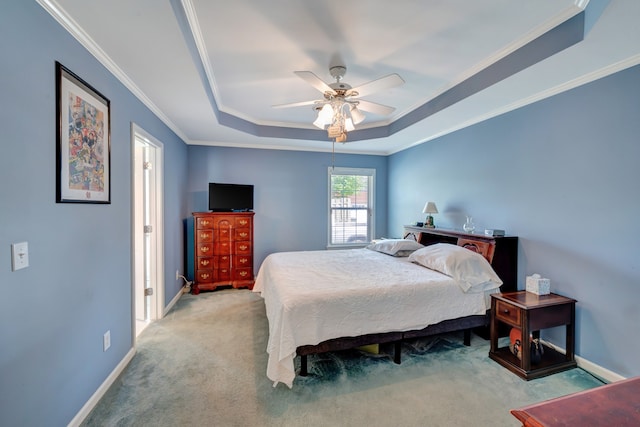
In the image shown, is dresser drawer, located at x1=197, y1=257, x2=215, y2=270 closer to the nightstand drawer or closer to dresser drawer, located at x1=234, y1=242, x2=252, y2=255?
dresser drawer, located at x1=234, y1=242, x2=252, y2=255

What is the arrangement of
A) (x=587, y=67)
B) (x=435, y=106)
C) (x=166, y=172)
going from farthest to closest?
(x=166, y=172) < (x=435, y=106) < (x=587, y=67)

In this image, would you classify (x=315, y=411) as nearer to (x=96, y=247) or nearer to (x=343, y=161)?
(x=96, y=247)

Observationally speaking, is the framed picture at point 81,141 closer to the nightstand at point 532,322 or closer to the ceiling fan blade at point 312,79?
the ceiling fan blade at point 312,79

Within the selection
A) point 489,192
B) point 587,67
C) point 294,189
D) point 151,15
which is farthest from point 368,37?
point 294,189

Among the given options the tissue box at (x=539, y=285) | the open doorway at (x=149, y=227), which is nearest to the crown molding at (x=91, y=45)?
the open doorway at (x=149, y=227)

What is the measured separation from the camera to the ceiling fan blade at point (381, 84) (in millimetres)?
2130

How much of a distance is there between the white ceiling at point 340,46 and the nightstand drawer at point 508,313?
2004mm

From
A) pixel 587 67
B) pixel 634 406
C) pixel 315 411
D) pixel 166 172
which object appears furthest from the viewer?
pixel 166 172

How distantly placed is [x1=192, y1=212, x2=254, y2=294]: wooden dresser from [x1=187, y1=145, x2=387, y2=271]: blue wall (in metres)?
0.54

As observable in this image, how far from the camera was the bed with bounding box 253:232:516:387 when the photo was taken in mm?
2021

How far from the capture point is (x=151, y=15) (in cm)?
160

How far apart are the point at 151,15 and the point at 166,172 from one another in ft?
7.79

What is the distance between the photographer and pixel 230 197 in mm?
4633

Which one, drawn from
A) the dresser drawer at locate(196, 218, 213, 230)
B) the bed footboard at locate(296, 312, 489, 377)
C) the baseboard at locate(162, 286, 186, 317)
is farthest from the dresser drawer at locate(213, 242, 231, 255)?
the bed footboard at locate(296, 312, 489, 377)
